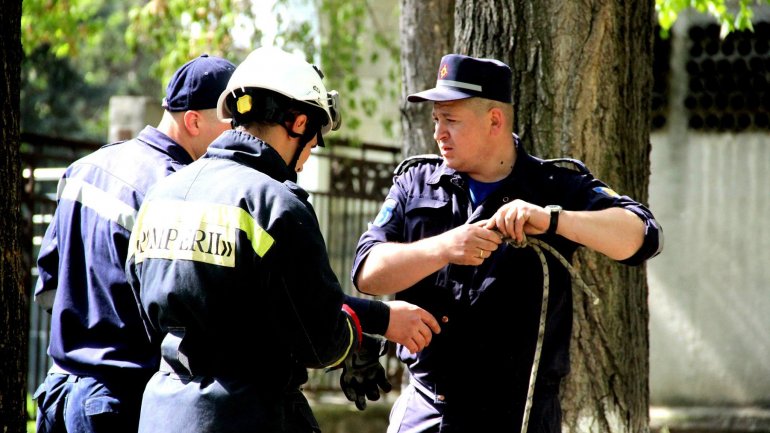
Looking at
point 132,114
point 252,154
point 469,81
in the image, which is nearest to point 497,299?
point 469,81

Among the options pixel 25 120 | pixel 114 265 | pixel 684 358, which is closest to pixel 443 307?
pixel 114 265

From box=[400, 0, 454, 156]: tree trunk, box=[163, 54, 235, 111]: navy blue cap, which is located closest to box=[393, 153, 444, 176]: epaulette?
box=[163, 54, 235, 111]: navy blue cap

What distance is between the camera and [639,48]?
15.7ft

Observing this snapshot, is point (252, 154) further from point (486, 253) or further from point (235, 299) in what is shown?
point (486, 253)

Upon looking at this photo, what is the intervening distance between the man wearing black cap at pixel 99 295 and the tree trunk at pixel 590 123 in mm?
1554

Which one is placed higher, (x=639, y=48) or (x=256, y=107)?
(x=639, y=48)

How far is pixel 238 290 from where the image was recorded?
299cm

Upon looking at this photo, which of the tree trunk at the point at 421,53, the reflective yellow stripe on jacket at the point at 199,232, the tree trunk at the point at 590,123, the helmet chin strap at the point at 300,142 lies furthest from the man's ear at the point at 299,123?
the tree trunk at the point at 421,53

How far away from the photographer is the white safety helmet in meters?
3.21

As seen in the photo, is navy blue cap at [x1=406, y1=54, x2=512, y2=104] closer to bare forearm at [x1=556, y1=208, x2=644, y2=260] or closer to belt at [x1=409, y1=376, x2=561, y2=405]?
bare forearm at [x1=556, y1=208, x2=644, y2=260]

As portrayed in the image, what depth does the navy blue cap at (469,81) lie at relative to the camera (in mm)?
3846

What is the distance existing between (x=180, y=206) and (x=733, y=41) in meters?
6.79

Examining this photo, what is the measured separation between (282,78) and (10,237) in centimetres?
120

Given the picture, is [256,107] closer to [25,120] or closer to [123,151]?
[123,151]
